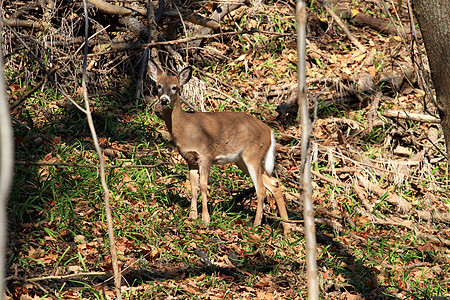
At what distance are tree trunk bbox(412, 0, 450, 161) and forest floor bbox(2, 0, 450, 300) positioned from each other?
0.39m

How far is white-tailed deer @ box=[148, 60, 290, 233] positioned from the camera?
6305 millimetres

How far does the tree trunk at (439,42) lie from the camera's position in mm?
3058

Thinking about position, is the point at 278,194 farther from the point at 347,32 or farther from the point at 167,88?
the point at 347,32

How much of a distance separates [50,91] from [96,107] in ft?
2.33

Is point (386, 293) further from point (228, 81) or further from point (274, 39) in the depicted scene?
point (274, 39)

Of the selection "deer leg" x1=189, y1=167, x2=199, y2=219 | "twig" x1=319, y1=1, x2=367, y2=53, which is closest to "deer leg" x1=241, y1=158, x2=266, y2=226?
"deer leg" x1=189, y1=167, x2=199, y2=219

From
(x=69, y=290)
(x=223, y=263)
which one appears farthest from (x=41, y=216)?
(x=223, y=263)

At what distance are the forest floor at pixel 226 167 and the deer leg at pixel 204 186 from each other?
0.15 meters

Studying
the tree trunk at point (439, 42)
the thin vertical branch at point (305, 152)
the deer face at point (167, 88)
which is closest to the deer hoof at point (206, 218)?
the deer face at point (167, 88)

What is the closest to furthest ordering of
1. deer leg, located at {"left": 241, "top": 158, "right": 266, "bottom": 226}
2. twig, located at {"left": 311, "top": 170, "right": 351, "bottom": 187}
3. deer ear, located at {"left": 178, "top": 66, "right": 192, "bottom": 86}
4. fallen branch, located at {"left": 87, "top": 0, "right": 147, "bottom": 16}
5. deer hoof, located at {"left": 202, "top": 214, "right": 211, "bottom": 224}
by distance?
deer hoof, located at {"left": 202, "top": 214, "right": 211, "bottom": 224}
deer leg, located at {"left": 241, "top": 158, "right": 266, "bottom": 226}
deer ear, located at {"left": 178, "top": 66, "right": 192, "bottom": 86}
twig, located at {"left": 311, "top": 170, "right": 351, "bottom": 187}
fallen branch, located at {"left": 87, "top": 0, "right": 147, "bottom": 16}

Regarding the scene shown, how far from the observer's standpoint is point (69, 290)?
4.23 metres

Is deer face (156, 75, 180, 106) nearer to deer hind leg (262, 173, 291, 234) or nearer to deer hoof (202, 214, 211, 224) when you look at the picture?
deer hoof (202, 214, 211, 224)

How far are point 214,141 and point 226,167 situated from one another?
48.7 inches

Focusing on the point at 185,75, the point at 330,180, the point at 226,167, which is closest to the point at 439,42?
the point at 185,75
